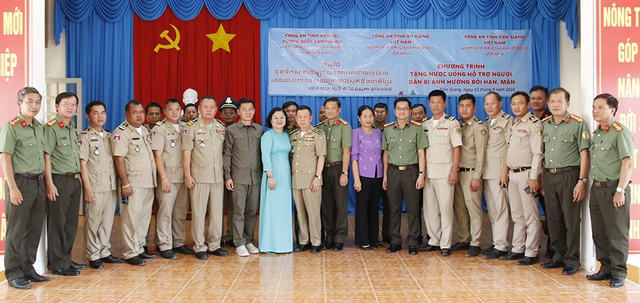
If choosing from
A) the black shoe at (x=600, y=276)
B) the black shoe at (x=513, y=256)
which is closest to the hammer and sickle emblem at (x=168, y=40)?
the black shoe at (x=513, y=256)

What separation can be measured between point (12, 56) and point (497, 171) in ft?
13.6

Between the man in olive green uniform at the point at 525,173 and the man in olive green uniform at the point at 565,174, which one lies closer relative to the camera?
the man in olive green uniform at the point at 565,174

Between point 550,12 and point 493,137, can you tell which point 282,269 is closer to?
point 493,137

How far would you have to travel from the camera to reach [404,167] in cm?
500

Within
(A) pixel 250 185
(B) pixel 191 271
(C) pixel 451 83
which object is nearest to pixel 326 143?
(A) pixel 250 185

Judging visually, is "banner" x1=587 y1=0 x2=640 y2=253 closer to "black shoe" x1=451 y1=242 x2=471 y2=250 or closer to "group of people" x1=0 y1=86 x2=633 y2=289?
"group of people" x1=0 y1=86 x2=633 y2=289

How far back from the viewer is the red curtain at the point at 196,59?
7.42 meters

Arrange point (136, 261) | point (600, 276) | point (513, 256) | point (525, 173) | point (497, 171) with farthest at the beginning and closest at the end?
point (497, 171) < point (513, 256) < point (136, 261) < point (525, 173) < point (600, 276)

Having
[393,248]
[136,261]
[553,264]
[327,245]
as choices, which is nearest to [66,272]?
[136,261]

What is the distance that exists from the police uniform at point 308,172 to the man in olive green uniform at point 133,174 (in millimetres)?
1279

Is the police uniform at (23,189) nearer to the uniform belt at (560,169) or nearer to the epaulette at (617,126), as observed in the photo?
the uniform belt at (560,169)

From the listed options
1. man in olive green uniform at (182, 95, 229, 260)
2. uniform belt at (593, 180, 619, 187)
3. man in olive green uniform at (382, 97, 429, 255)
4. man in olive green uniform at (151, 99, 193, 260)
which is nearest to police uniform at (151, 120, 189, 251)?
man in olive green uniform at (151, 99, 193, 260)

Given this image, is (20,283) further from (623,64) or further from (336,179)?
(623,64)

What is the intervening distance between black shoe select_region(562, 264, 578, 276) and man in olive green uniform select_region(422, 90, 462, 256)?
102cm
